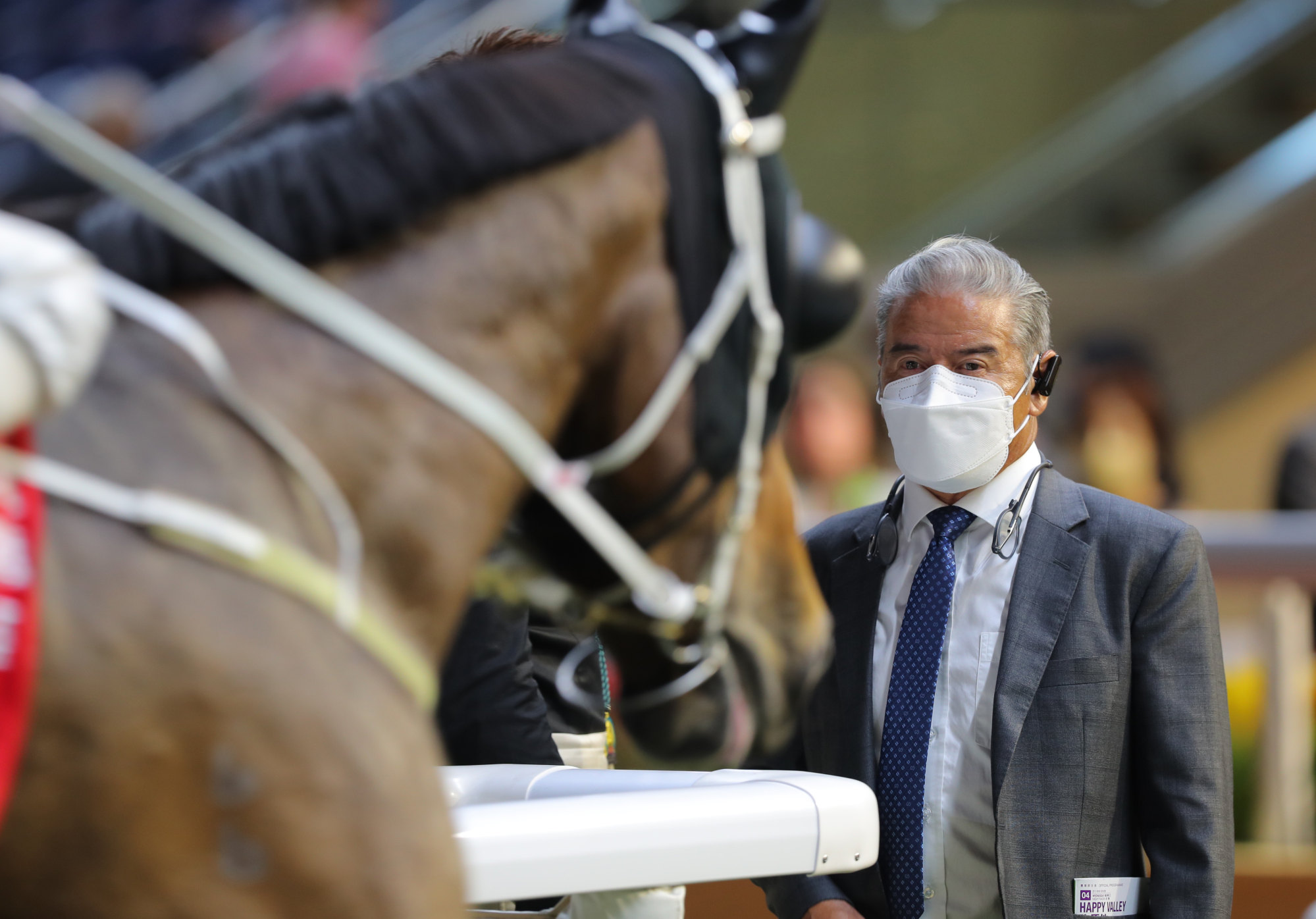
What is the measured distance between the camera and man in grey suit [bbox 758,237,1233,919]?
1.91m

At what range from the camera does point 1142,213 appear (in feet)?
28.0

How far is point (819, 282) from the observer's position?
1.55 meters

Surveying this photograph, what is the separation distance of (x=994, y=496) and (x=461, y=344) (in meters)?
1.06

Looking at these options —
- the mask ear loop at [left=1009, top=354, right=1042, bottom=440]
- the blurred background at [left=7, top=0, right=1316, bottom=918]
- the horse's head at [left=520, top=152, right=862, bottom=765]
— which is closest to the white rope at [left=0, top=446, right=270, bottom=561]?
the horse's head at [left=520, top=152, right=862, bottom=765]

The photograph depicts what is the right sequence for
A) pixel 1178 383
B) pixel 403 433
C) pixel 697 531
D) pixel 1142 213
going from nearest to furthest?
pixel 403 433 < pixel 697 531 < pixel 1178 383 < pixel 1142 213

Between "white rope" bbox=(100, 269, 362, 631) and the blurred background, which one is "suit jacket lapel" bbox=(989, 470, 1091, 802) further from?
the blurred background

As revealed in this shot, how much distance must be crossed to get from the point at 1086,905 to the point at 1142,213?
7.32m

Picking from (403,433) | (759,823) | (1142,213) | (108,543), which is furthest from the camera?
(1142,213)

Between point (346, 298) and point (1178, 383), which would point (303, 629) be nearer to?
point (346, 298)

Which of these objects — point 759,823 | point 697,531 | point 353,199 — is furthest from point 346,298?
point 759,823

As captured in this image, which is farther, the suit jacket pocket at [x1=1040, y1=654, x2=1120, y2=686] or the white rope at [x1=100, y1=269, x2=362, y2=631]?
the suit jacket pocket at [x1=1040, y1=654, x2=1120, y2=686]

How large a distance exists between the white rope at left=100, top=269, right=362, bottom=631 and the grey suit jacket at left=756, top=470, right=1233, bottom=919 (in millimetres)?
1086

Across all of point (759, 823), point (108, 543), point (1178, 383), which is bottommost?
point (759, 823)

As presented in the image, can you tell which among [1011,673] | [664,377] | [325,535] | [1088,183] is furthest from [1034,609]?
[1088,183]
